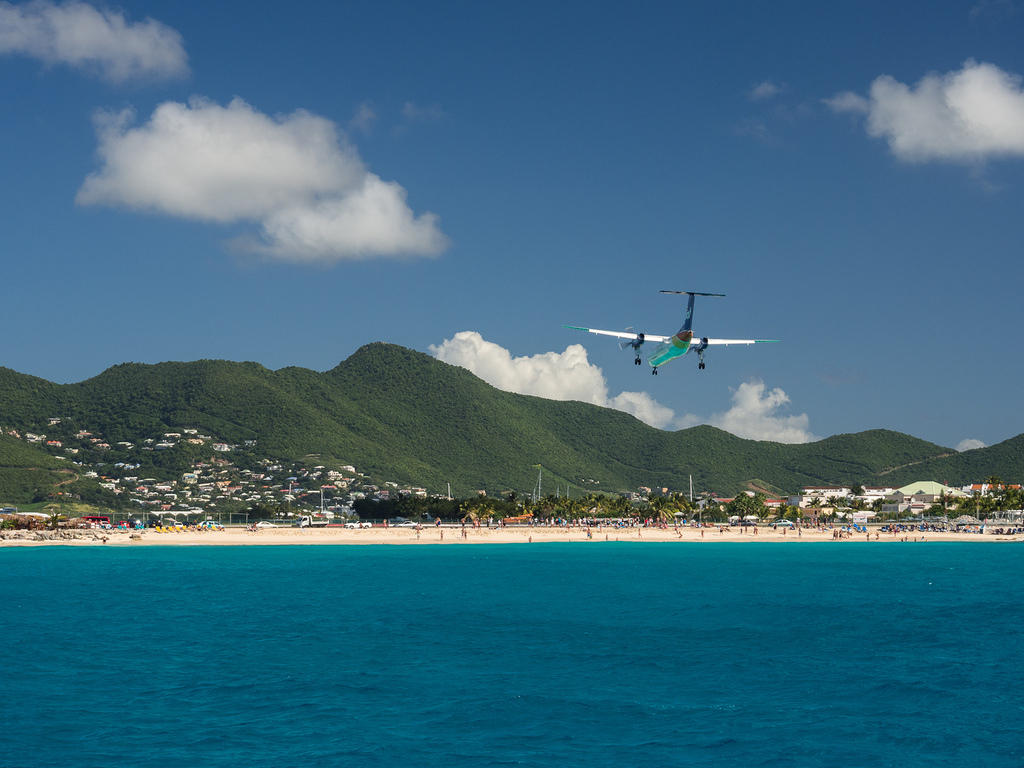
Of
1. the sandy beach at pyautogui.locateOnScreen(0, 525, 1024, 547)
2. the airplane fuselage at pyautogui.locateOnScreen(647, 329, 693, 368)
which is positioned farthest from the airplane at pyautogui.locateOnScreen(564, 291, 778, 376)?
the sandy beach at pyautogui.locateOnScreen(0, 525, 1024, 547)

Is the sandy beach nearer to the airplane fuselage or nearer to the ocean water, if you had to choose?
the ocean water

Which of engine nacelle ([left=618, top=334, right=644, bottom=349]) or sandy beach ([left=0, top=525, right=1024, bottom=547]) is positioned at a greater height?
engine nacelle ([left=618, top=334, right=644, bottom=349])

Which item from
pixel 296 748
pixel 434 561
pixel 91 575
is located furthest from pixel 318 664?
pixel 434 561

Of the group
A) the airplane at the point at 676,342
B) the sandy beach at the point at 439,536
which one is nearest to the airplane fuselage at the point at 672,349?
the airplane at the point at 676,342

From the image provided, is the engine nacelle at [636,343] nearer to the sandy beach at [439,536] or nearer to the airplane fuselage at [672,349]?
the airplane fuselage at [672,349]

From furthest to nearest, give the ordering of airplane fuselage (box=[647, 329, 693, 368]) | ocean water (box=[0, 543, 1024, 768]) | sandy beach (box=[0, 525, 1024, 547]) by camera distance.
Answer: sandy beach (box=[0, 525, 1024, 547]), airplane fuselage (box=[647, 329, 693, 368]), ocean water (box=[0, 543, 1024, 768])

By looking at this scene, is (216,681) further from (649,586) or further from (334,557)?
(334,557)
